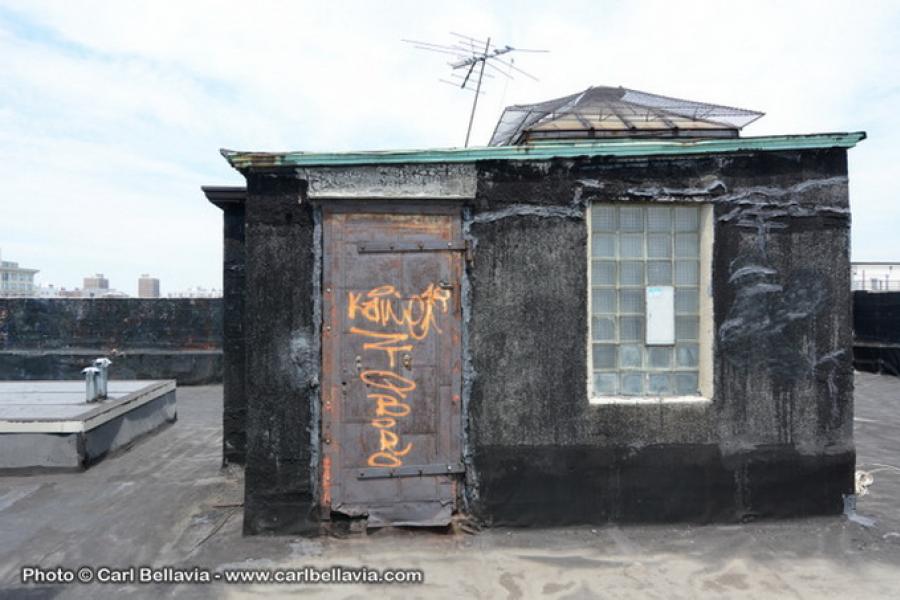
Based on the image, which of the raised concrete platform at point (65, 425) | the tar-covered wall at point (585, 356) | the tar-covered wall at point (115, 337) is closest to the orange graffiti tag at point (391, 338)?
the tar-covered wall at point (585, 356)

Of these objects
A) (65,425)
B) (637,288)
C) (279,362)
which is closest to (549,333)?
(637,288)

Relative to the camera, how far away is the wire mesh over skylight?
7672 mm

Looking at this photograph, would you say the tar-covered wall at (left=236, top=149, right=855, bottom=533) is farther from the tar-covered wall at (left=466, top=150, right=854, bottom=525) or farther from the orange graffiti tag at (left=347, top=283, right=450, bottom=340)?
the orange graffiti tag at (left=347, top=283, right=450, bottom=340)

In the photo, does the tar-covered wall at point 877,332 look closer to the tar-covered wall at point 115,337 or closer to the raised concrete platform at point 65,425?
the raised concrete platform at point 65,425

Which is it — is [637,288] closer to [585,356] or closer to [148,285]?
[585,356]

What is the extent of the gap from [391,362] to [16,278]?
319 ft

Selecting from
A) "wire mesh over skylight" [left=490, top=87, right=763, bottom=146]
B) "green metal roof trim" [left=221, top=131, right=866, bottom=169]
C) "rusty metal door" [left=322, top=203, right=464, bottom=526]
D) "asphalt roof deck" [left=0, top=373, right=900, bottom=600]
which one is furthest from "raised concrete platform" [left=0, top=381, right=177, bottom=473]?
"wire mesh over skylight" [left=490, top=87, right=763, bottom=146]

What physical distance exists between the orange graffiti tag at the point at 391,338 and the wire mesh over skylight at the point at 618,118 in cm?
316

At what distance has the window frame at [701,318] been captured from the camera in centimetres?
495

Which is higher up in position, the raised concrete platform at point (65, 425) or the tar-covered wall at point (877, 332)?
the tar-covered wall at point (877, 332)

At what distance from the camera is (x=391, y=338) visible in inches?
190

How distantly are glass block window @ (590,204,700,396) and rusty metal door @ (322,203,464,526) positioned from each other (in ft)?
4.14

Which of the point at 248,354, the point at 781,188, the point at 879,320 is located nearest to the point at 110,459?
the point at 248,354

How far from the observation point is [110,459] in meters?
7.49
